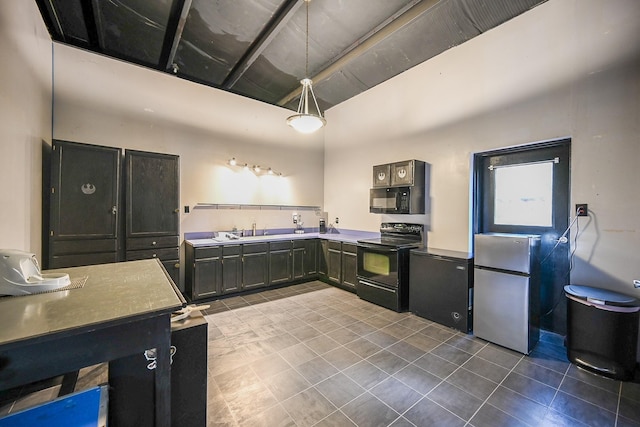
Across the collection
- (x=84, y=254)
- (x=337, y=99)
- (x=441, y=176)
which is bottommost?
(x=84, y=254)

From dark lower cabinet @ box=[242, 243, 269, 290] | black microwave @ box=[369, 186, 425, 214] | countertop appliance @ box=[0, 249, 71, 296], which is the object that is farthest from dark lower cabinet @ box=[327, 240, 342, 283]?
countertop appliance @ box=[0, 249, 71, 296]

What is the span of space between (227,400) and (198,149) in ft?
11.7

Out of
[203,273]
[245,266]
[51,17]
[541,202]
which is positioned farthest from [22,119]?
[541,202]

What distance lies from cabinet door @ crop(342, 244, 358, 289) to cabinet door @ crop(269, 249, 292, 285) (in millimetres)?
934

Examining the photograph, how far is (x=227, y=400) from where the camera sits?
1.88 m

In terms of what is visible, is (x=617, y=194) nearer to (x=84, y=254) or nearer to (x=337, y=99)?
(x=337, y=99)

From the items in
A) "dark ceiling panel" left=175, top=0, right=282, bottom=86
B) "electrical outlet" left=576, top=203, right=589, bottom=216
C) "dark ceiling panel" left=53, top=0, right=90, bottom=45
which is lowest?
"electrical outlet" left=576, top=203, right=589, bottom=216

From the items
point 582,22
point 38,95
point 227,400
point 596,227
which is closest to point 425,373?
point 227,400

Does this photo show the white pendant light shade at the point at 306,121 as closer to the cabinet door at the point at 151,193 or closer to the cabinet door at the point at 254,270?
the cabinet door at the point at 151,193

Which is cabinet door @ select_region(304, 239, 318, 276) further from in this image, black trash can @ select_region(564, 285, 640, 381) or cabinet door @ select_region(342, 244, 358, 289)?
black trash can @ select_region(564, 285, 640, 381)

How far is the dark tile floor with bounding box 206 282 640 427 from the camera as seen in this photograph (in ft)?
5.72

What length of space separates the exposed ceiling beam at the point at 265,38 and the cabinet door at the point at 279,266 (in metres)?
2.92

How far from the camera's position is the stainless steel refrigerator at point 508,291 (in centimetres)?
250

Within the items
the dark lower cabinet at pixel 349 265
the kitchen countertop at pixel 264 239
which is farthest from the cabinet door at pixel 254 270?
the dark lower cabinet at pixel 349 265
